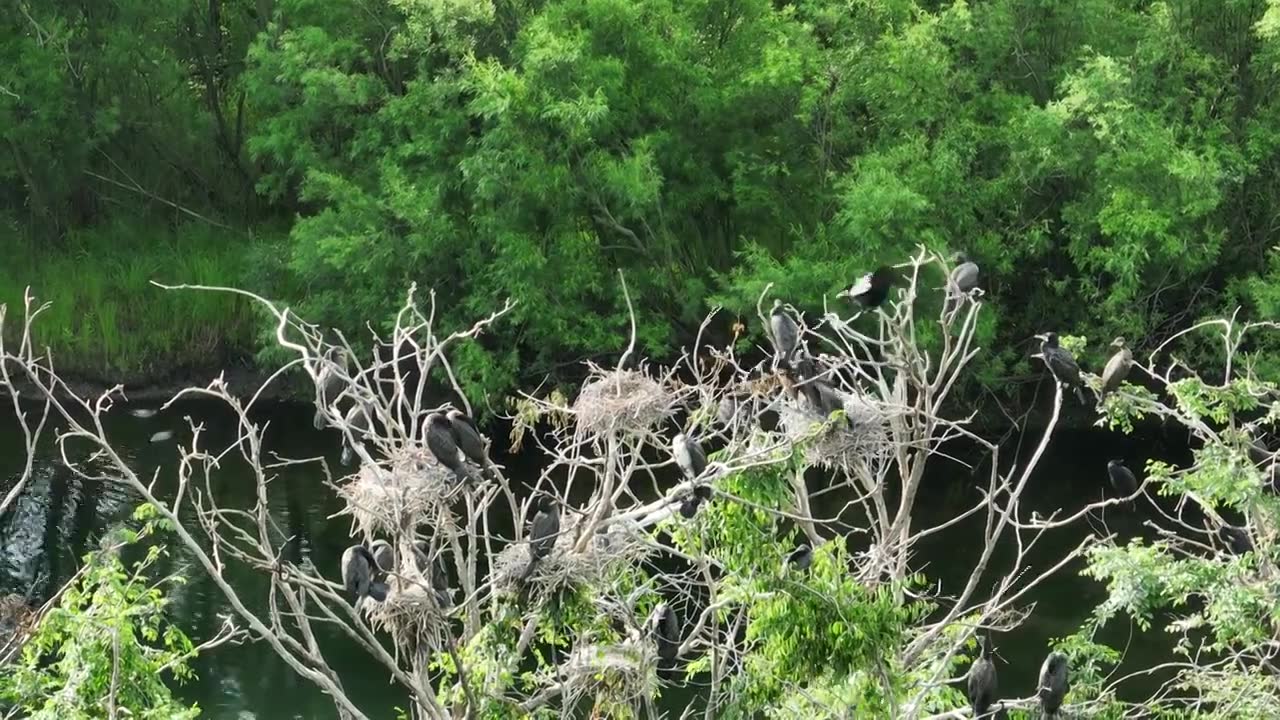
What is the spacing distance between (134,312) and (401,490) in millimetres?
17832

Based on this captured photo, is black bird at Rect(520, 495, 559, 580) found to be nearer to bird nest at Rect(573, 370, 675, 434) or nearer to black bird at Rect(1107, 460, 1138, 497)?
bird nest at Rect(573, 370, 675, 434)

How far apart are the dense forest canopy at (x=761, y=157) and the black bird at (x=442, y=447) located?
452 inches

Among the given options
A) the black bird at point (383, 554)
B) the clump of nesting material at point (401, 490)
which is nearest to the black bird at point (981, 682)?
the clump of nesting material at point (401, 490)

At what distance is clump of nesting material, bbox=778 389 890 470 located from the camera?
691cm

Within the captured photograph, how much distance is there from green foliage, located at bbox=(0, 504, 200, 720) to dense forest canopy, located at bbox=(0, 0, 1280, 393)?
11.6 metres

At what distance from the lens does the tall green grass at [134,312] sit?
22.8 meters

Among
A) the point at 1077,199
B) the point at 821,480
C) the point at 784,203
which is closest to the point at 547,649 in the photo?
the point at 821,480

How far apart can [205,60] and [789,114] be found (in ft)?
40.0

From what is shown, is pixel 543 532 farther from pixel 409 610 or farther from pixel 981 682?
pixel 981 682

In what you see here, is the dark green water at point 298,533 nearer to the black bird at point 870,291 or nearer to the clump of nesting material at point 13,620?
the clump of nesting material at point 13,620

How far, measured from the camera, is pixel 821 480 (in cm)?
2016

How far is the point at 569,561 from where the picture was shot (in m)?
6.82

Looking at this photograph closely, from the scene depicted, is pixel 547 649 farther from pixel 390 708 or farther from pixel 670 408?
pixel 670 408

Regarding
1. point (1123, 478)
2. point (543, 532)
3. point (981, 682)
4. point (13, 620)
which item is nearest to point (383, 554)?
point (543, 532)
